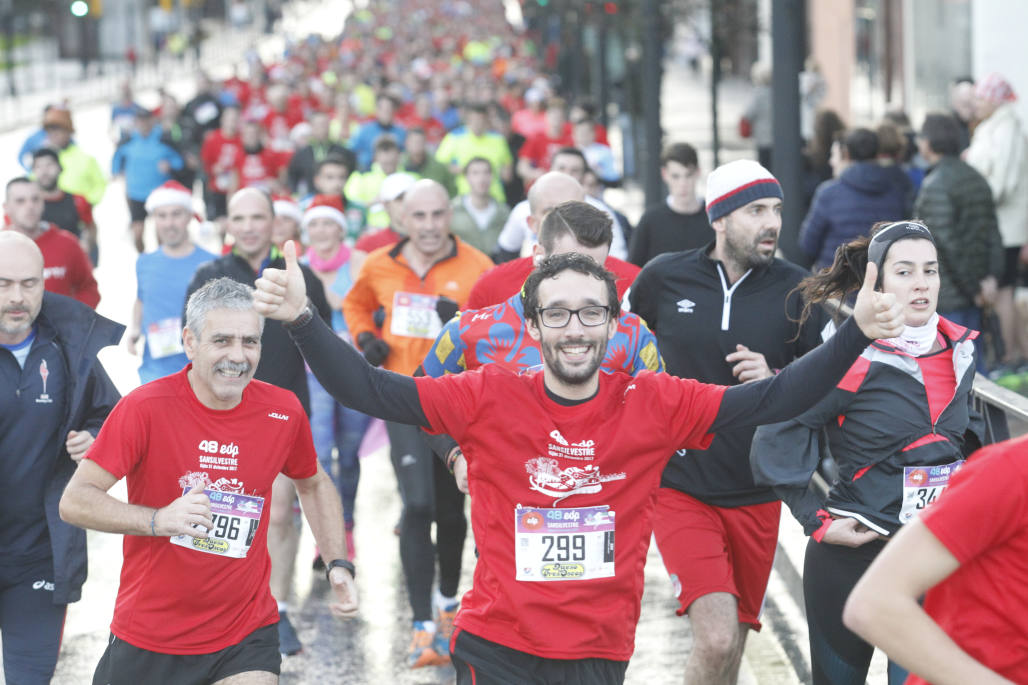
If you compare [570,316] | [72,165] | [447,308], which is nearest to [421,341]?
[447,308]

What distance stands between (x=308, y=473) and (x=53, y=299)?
1328 mm

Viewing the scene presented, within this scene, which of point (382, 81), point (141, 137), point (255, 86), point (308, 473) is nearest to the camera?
point (308, 473)

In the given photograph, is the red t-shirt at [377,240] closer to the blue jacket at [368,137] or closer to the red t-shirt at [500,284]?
the red t-shirt at [500,284]

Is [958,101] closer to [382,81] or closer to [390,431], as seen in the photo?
[390,431]

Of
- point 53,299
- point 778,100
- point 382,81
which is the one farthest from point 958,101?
point 382,81

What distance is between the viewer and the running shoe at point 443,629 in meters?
7.02

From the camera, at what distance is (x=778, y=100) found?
10641mm

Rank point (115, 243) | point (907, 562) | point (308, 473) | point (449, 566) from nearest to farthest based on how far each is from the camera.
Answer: point (907, 562) → point (308, 473) → point (449, 566) → point (115, 243)

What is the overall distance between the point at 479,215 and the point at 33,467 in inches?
236

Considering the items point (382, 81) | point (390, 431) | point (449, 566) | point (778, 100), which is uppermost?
point (382, 81)

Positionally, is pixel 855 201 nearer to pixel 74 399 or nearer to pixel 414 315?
pixel 414 315

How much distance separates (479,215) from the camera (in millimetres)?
11281

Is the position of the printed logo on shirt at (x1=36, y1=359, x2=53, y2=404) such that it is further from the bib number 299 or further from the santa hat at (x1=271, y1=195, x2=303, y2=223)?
the santa hat at (x1=271, y1=195, x2=303, y2=223)

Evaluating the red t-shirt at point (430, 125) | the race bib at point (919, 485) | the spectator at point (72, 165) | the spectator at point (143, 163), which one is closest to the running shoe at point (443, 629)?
the race bib at point (919, 485)
